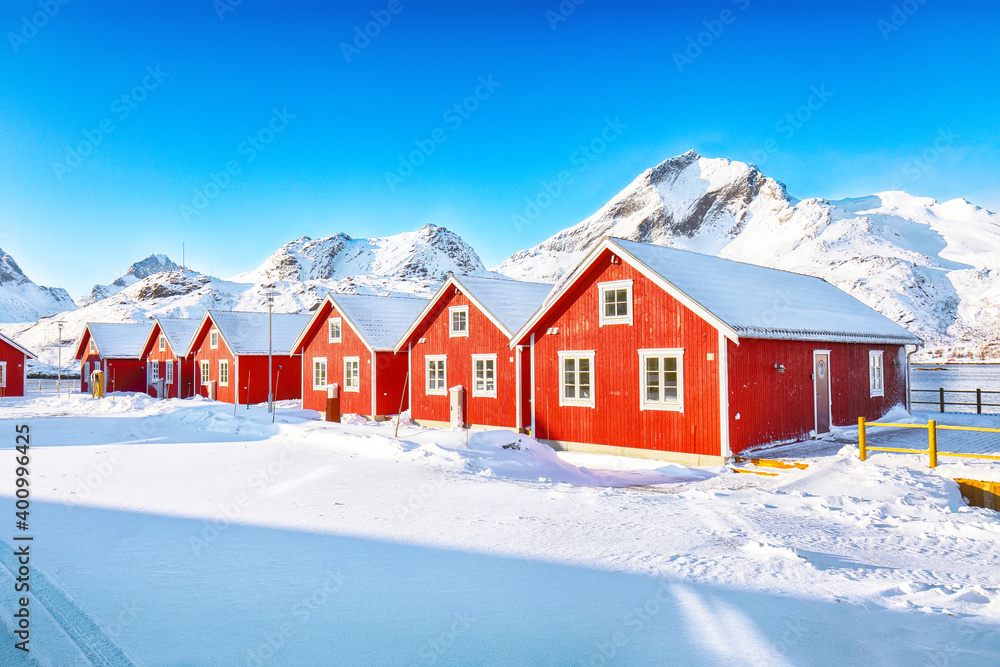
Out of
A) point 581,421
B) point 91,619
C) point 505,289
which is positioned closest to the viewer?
point 91,619

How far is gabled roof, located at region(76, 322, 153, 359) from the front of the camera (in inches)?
1806

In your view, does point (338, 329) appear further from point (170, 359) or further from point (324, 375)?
point (170, 359)

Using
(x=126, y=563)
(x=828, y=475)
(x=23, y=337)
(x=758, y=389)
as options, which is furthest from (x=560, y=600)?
(x=23, y=337)

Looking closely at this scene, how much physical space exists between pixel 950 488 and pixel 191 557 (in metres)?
11.5

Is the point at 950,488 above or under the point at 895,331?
under

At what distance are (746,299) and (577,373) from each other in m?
4.91

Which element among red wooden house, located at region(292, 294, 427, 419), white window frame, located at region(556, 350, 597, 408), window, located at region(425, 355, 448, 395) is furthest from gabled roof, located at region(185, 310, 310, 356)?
white window frame, located at region(556, 350, 597, 408)

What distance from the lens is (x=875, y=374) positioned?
20984 millimetres

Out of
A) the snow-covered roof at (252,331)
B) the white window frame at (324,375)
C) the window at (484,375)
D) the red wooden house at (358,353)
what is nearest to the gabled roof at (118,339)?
the snow-covered roof at (252,331)

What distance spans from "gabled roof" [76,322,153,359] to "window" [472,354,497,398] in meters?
32.2

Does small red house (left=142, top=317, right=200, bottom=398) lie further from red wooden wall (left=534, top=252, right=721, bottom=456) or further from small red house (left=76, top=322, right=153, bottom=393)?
red wooden wall (left=534, top=252, right=721, bottom=456)

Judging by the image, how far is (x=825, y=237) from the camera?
182 meters

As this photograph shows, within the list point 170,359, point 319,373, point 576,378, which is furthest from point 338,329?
point 170,359

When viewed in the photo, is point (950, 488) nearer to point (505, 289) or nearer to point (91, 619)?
point (91, 619)
